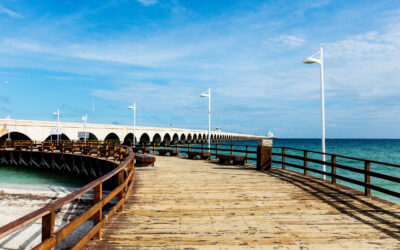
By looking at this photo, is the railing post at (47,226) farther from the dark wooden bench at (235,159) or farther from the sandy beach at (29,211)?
the dark wooden bench at (235,159)

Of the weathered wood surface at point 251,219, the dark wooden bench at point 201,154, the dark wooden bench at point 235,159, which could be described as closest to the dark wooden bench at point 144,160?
the dark wooden bench at point 235,159

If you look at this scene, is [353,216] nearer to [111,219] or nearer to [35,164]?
[111,219]

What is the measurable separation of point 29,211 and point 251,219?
31.0 ft

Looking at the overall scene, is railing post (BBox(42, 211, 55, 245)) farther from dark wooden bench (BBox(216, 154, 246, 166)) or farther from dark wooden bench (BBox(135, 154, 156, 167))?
dark wooden bench (BBox(216, 154, 246, 166))

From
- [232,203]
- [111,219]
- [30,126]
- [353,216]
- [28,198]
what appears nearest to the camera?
[111,219]

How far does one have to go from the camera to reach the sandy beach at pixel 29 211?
6.99 metres

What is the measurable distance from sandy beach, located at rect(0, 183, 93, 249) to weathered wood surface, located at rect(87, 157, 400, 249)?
2.04m

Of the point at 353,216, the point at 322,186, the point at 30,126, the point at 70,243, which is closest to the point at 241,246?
the point at 353,216

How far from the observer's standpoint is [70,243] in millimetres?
5988

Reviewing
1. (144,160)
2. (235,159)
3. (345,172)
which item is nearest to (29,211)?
(144,160)

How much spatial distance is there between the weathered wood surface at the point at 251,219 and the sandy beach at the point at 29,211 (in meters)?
2.04

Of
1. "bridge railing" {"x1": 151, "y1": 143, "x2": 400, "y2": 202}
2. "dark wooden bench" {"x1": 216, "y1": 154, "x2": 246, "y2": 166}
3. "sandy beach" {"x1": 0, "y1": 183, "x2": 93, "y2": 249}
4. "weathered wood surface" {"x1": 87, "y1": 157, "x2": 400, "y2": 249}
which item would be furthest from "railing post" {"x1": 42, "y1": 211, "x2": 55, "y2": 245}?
"dark wooden bench" {"x1": 216, "y1": 154, "x2": 246, "y2": 166}

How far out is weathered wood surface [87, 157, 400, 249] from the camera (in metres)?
4.32

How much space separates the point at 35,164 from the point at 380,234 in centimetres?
3331
